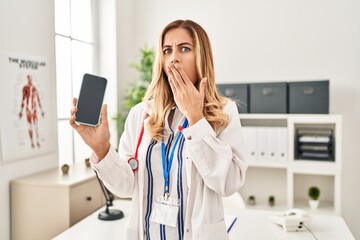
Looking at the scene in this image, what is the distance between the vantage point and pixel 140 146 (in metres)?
1.23

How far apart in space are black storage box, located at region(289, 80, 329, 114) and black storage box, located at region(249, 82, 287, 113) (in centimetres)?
6

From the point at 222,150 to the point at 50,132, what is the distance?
6.02 ft

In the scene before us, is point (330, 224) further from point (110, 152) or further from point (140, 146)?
point (110, 152)

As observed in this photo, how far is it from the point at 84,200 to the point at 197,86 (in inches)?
52.0

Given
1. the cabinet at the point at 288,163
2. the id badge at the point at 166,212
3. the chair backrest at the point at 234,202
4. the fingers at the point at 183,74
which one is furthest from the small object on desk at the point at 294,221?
the cabinet at the point at 288,163

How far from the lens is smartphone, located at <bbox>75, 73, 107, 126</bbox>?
1.13 meters

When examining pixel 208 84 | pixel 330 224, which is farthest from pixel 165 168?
pixel 330 224

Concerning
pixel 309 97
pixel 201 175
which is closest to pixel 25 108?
pixel 201 175

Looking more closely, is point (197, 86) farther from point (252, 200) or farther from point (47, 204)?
point (252, 200)

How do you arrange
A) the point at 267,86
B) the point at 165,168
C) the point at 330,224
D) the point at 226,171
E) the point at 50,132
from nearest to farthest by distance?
1. the point at 226,171
2. the point at 165,168
3. the point at 330,224
4. the point at 50,132
5. the point at 267,86

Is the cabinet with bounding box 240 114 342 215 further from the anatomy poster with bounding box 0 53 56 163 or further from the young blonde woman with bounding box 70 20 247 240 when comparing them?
the young blonde woman with bounding box 70 20 247 240

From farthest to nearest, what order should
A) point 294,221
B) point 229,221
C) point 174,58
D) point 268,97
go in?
point 268,97 → point 229,221 → point 294,221 → point 174,58

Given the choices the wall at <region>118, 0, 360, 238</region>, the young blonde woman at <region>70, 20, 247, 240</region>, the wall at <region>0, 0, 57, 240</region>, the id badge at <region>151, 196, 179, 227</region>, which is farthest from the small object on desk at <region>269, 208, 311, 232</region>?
the wall at <region>0, 0, 57, 240</region>

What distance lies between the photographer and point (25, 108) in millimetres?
2242
